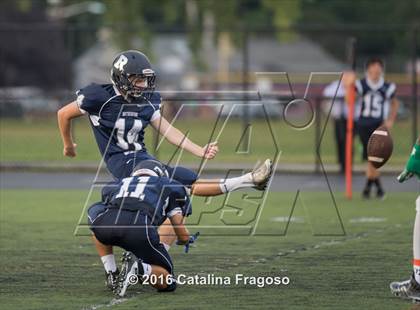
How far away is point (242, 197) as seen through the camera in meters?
14.4

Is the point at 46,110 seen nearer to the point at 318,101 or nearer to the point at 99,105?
the point at 318,101

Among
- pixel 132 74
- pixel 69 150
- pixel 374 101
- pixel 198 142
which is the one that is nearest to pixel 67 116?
pixel 69 150

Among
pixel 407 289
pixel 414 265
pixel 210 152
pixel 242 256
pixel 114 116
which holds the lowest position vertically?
pixel 242 256

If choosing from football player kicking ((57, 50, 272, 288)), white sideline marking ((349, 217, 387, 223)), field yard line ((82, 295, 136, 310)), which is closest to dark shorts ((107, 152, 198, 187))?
football player kicking ((57, 50, 272, 288))

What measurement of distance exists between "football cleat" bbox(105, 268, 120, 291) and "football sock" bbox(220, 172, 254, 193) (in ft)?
3.25

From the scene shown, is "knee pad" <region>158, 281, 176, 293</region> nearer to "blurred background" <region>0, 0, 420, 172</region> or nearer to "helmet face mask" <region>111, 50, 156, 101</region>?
"helmet face mask" <region>111, 50, 156, 101</region>

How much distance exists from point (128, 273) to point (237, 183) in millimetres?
1036

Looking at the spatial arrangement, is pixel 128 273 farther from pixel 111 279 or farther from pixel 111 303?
pixel 111 303

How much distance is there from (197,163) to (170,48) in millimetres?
35852

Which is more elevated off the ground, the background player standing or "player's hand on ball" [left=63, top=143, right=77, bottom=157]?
"player's hand on ball" [left=63, top=143, right=77, bottom=157]

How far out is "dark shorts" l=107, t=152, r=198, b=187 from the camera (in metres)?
8.04

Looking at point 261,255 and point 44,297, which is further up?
point 44,297

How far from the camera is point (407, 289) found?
732 centimetres

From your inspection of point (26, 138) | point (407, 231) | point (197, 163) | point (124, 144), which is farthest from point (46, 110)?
point (124, 144)
